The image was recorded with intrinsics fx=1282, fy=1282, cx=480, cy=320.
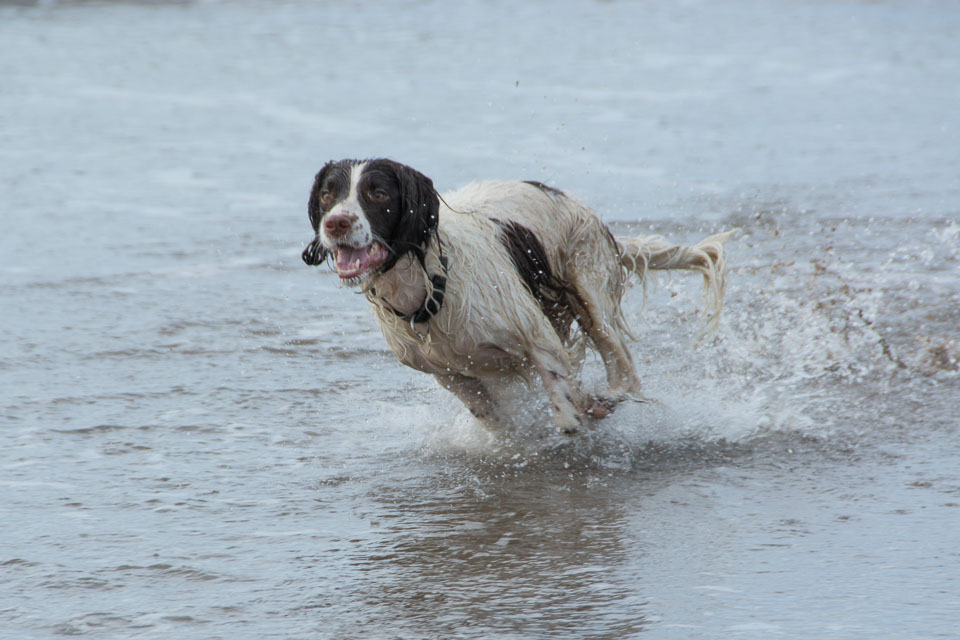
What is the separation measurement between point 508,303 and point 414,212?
68 centimetres

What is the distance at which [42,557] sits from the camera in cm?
471

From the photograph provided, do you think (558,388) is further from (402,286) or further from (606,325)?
(402,286)

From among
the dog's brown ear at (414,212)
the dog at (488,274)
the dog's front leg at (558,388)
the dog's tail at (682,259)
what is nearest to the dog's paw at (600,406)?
the dog at (488,274)

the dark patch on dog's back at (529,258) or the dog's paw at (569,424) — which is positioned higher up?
the dark patch on dog's back at (529,258)

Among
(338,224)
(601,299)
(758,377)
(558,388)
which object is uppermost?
(338,224)

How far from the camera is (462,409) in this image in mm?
6504

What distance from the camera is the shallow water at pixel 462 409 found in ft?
14.1

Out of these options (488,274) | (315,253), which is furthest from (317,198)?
(488,274)

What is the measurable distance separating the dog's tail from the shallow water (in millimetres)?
520

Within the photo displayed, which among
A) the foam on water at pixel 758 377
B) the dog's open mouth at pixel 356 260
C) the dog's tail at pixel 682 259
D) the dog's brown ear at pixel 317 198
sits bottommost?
the foam on water at pixel 758 377

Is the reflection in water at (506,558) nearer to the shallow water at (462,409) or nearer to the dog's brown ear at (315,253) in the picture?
the shallow water at (462,409)

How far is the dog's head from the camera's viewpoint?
16.2ft

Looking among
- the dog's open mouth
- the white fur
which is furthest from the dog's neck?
the dog's open mouth

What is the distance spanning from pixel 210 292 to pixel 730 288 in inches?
140
